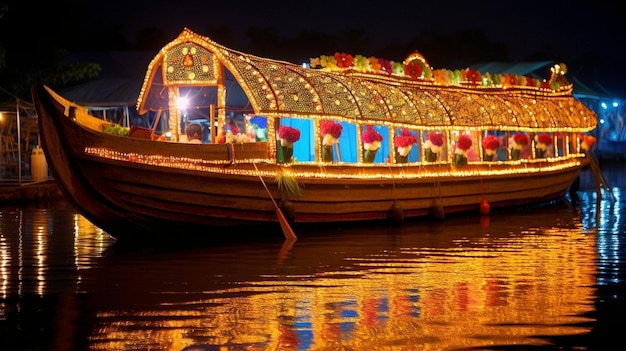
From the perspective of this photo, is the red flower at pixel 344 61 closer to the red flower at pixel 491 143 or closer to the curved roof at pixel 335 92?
the curved roof at pixel 335 92

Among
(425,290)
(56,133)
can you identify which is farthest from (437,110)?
(425,290)

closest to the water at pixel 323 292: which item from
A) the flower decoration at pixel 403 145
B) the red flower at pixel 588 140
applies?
the flower decoration at pixel 403 145

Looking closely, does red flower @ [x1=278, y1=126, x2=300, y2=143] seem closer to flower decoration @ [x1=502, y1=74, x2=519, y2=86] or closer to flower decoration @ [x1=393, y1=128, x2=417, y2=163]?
flower decoration @ [x1=393, y1=128, x2=417, y2=163]

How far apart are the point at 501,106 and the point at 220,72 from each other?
28.5 feet

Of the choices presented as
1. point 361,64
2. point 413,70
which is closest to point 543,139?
point 413,70

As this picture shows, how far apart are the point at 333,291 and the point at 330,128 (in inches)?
278

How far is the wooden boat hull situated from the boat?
20mm

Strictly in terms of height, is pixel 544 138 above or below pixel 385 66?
below

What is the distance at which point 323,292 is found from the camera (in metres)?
9.99

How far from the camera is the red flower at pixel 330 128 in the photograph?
16.8 metres

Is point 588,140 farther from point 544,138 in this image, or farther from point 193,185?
point 193,185

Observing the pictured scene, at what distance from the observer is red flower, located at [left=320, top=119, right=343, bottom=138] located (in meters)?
16.8

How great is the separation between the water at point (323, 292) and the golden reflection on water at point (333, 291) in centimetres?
2

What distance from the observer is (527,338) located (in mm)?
7703
